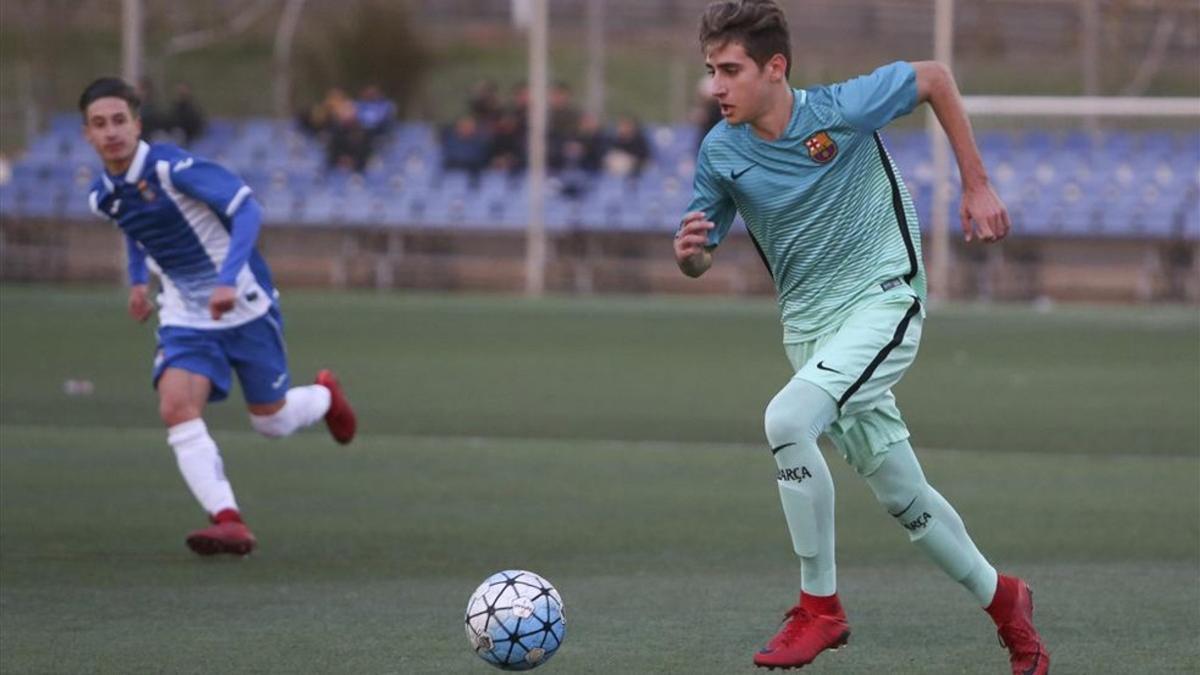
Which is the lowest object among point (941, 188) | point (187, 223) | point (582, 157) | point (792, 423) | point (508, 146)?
point (941, 188)

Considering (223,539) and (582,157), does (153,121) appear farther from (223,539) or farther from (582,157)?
(223,539)

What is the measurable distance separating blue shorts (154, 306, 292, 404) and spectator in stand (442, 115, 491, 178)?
18.2m

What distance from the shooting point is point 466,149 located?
27266 mm

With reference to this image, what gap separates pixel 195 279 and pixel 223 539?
1.30 meters

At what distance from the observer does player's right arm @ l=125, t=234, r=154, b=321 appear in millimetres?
9102

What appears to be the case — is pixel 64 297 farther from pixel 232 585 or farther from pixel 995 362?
pixel 232 585

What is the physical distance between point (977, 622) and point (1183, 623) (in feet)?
2.29

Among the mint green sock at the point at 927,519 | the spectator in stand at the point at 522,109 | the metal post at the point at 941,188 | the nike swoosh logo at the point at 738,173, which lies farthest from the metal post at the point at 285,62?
the mint green sock at the point at 927,519

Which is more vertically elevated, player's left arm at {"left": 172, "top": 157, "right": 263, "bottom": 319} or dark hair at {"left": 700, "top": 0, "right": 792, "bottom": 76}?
dark hair at {"left": 700, "top": 0, "right": 792, "bottom": 76}

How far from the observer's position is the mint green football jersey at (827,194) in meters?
5.96

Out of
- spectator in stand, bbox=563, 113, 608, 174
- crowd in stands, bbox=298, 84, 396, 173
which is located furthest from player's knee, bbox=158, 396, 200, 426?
crowd in stands, bbox=298, 84, 396, 173

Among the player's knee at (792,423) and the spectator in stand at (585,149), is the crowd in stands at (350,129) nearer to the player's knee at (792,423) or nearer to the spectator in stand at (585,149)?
the spectator in stand at (585,149)

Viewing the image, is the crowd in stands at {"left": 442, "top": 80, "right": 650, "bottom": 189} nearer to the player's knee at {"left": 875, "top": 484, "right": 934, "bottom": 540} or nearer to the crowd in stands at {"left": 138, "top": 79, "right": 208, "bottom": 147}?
the crowd in stands at {"left": 138, "top": 79, "right": 208, "bottom": 147}

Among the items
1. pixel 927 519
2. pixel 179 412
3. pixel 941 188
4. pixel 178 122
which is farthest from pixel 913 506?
pixel 178 122
